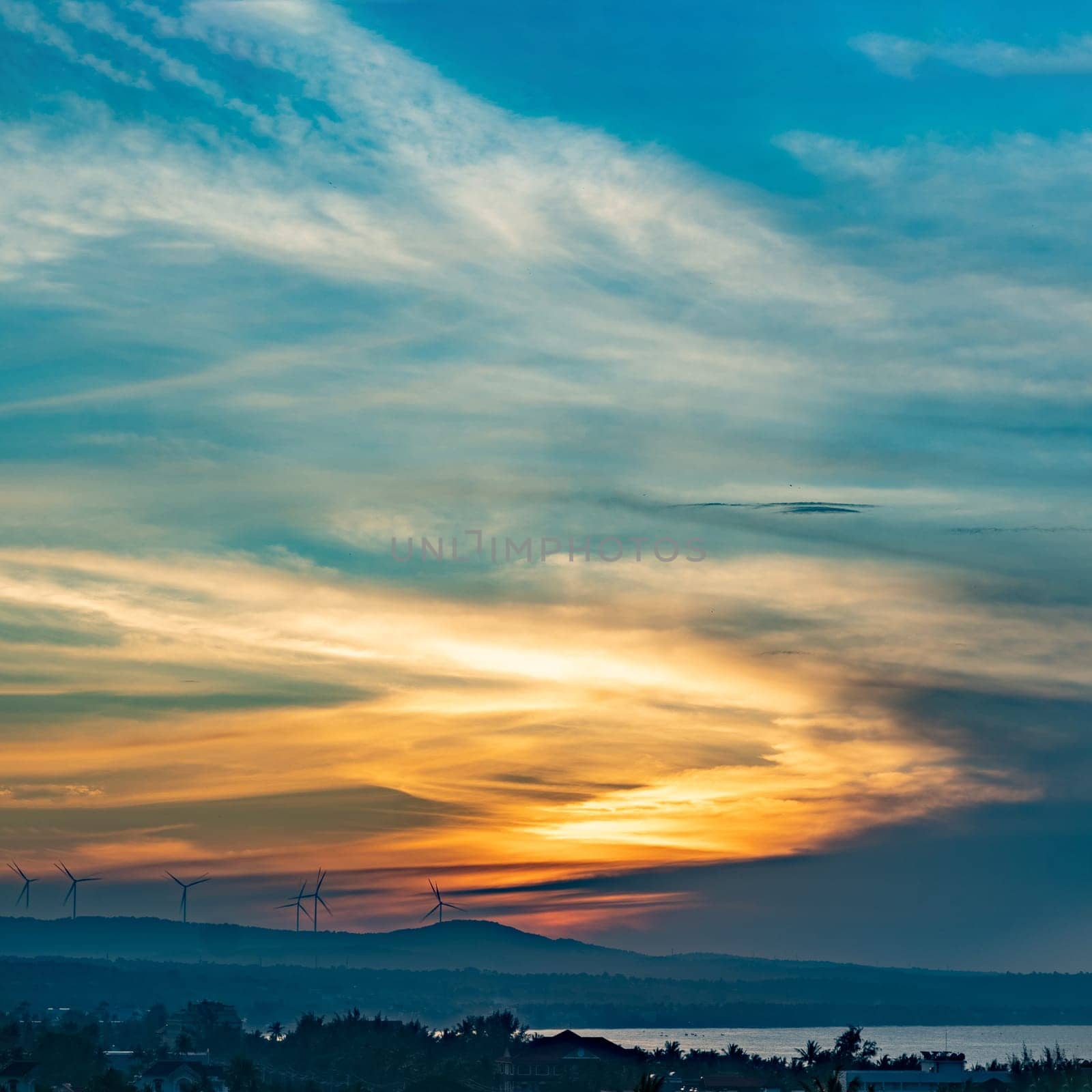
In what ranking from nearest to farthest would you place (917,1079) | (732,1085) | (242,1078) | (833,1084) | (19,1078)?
(833,1084)
(917,1079)
(242,1078)
(732,1085)
(19,1078)

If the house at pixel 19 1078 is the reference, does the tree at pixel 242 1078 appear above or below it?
above

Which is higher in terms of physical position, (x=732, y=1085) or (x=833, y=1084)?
(x=833, y=1084)

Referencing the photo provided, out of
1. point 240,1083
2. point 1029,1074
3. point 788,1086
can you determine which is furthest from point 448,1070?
point 1029,1074

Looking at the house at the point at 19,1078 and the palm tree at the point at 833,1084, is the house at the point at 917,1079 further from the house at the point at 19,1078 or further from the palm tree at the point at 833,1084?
the house at the point at 19,1078

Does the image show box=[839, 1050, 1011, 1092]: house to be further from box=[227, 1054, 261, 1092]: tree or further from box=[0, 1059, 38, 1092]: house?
box=[0, 1059, 38, 1092]: house

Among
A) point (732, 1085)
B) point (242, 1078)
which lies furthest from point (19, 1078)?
point (732, 1085)

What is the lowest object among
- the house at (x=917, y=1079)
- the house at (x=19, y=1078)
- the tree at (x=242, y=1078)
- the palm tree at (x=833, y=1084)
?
the house at (x=19, y=1078)

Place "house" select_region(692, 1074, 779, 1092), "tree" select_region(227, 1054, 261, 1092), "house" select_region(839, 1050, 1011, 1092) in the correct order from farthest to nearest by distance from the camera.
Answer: "house" select_region(692, 1074, 779, 1092)
"tree" select_region(227, 1054, 261, 1092)
"house" select_region(839, 1050, 1011, 1092)

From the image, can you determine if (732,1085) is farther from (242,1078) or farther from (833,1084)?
(833,1084)

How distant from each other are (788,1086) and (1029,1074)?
29.7 metres

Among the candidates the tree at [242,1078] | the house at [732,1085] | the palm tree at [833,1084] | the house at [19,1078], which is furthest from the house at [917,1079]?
the house at [19,1078]

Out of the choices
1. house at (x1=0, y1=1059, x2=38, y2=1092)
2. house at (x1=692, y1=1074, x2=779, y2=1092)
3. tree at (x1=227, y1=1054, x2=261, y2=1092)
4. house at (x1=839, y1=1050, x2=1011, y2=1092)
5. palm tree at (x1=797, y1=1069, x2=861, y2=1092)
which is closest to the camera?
palm tree at (x1=797, y1=1069, x2=861, y2=1092)

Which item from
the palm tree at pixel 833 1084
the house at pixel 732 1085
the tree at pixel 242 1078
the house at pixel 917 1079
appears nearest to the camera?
the palm tree at pixel 833 1084

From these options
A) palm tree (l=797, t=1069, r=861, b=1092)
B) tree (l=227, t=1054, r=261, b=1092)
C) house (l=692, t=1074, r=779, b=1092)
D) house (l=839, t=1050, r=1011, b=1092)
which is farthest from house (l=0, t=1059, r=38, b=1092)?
house (l=839, t=1050, r=1011, b=1092)
